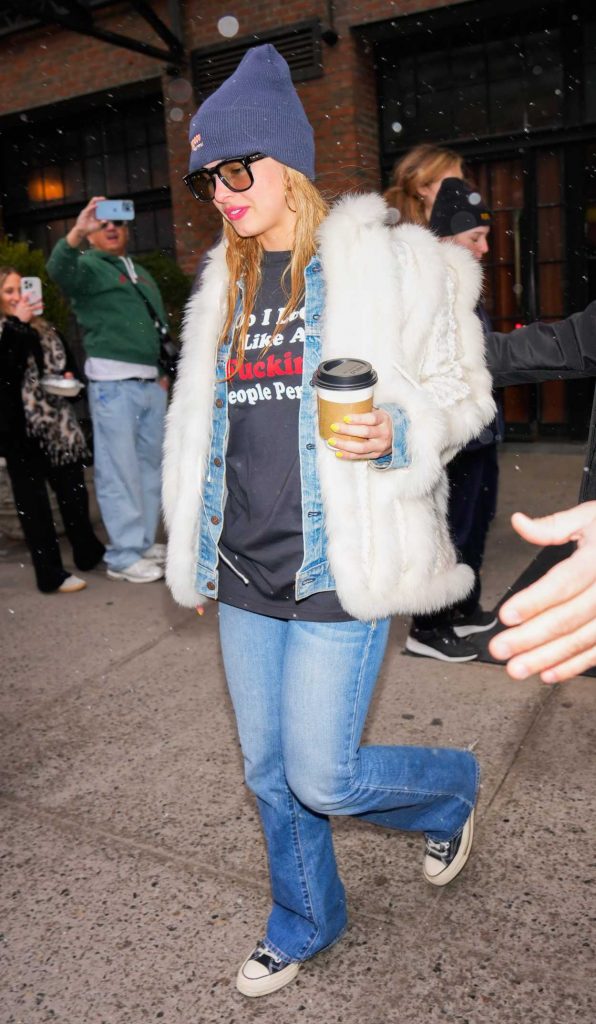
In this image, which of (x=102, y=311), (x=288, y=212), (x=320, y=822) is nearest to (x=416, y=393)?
(x=288, y=212)

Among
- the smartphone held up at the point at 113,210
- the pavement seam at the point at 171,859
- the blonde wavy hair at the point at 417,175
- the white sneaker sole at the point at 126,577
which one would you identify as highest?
the smartphone held up at the point at 113,210

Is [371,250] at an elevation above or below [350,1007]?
above

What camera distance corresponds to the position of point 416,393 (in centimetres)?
211

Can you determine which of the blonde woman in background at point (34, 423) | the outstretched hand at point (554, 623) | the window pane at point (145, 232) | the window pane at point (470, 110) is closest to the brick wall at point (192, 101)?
the window pane at point (470, 110)

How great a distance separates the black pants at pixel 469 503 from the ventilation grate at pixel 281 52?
5893 millimetres

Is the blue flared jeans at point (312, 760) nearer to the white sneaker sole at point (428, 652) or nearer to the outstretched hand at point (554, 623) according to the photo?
the outstretched hand at point (554, 623)

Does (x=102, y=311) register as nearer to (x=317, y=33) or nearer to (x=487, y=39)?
(x=317, y=33)

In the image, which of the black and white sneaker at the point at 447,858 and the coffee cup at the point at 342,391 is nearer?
the coffee cup at the point at 342,391

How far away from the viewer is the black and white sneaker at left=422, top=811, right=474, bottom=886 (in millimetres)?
2666

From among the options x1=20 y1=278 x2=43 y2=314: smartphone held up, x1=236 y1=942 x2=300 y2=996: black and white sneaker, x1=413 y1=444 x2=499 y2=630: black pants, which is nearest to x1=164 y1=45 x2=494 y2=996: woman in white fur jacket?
x1=236 y1=942 x2=300 y2=996: black and white sneaker

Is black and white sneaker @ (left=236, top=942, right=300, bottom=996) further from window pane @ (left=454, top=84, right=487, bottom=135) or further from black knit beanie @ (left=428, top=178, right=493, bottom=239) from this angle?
window pane @ (left=454, top=84, right=487, bottom=135)

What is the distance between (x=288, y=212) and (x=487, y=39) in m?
7.26

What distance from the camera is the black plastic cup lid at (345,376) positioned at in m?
1.81

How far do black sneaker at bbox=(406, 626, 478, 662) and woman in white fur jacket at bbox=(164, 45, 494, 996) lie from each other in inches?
75.3
